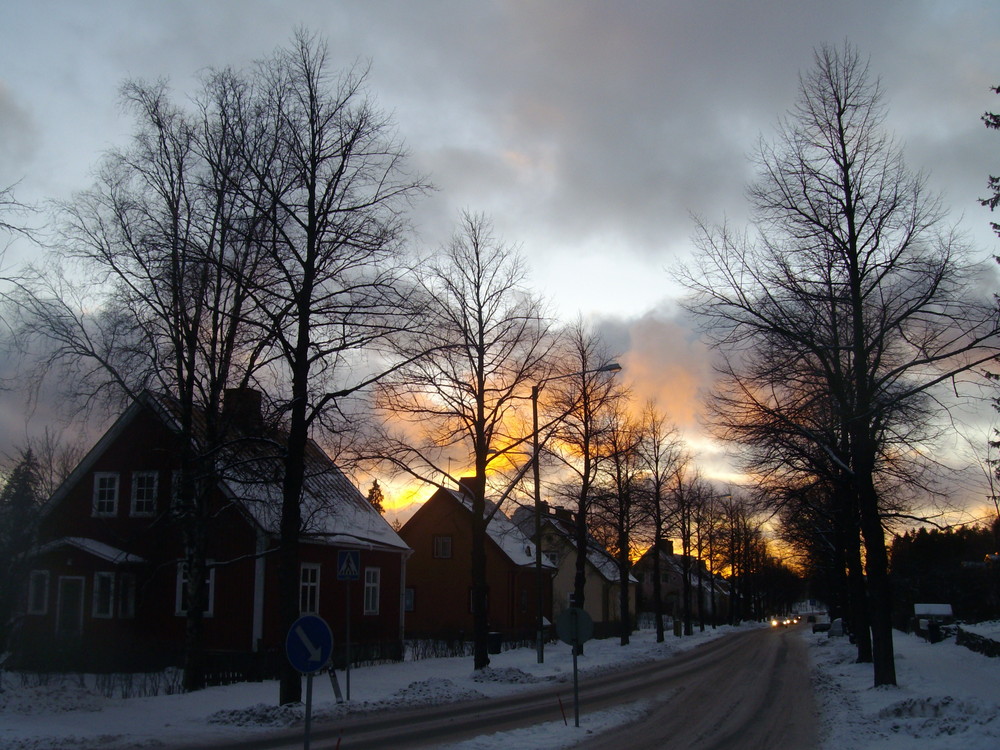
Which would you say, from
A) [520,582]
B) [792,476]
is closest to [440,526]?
[520,582]

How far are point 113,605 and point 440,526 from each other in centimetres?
2671

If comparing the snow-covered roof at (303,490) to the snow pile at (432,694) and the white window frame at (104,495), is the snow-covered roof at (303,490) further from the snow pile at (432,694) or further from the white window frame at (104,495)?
the snow pile at (432,694)

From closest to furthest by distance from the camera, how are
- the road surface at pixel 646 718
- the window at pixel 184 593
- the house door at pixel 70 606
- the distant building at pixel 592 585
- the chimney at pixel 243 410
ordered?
the road surface at pixel 646 718
the chimney at pixel 243 410
the window at pixel 184 593
the house door at pixel 70 606
the distant building at pixel 592 585

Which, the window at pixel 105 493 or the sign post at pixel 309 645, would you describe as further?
the window at pixel 105 493

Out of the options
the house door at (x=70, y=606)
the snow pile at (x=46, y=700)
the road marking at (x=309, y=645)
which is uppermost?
the road marking at (x=309, y=645)

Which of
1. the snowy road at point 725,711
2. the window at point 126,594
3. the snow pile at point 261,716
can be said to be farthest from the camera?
the window at point 126,594

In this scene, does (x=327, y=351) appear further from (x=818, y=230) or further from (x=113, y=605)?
(x=113, y=605)

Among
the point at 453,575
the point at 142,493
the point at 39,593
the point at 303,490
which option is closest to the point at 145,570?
the point at 142,493

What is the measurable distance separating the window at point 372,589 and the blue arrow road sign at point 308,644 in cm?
2345

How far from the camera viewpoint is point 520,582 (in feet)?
171

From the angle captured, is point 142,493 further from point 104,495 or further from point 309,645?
point 309,645

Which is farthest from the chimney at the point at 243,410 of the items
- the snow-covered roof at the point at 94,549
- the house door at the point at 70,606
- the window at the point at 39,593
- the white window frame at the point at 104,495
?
the window at the point at 39,593

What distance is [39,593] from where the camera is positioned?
28.0 m

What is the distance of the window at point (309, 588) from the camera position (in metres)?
28.3
